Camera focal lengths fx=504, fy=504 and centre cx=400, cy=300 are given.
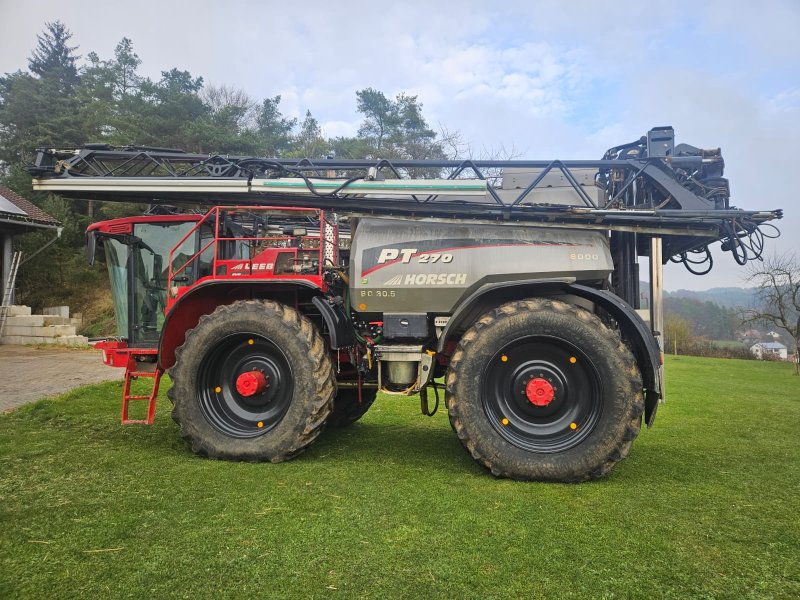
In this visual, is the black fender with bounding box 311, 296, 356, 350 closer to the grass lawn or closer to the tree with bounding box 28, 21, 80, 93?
the grass lawn

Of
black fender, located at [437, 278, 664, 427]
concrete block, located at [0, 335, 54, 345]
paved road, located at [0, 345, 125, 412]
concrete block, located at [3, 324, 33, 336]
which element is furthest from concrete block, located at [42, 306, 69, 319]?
black fender, located at [437, 278, 664, 427]

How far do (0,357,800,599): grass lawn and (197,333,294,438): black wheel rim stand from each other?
1.52 ft

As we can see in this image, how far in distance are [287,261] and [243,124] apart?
113 ft

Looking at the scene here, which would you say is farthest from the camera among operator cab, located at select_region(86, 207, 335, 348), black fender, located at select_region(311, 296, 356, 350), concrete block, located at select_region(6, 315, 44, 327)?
concrete block, located at select_region(6, 315, 44, 327)

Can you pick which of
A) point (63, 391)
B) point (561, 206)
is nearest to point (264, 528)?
point (561, 206)

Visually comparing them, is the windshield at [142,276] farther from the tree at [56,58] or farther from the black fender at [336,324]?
the tree at [56,58]

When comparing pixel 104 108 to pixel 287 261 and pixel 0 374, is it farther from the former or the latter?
pixel 287 261

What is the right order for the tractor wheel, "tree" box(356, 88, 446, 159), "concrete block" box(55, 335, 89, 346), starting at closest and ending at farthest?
the tractor wheel < "concrete block" box(55, 335, 89, 346) < "tree" box(356, 88, 446, 159)

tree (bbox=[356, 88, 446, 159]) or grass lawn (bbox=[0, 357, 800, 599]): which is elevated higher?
tree (bbox=[356, 88, 446, 159])

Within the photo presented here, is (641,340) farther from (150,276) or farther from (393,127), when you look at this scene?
(393,127)

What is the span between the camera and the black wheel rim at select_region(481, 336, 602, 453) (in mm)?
4074

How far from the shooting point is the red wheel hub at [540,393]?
4.09m

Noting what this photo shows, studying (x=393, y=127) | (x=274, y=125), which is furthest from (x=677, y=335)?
(x=274, y=125)

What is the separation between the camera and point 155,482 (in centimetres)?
369
